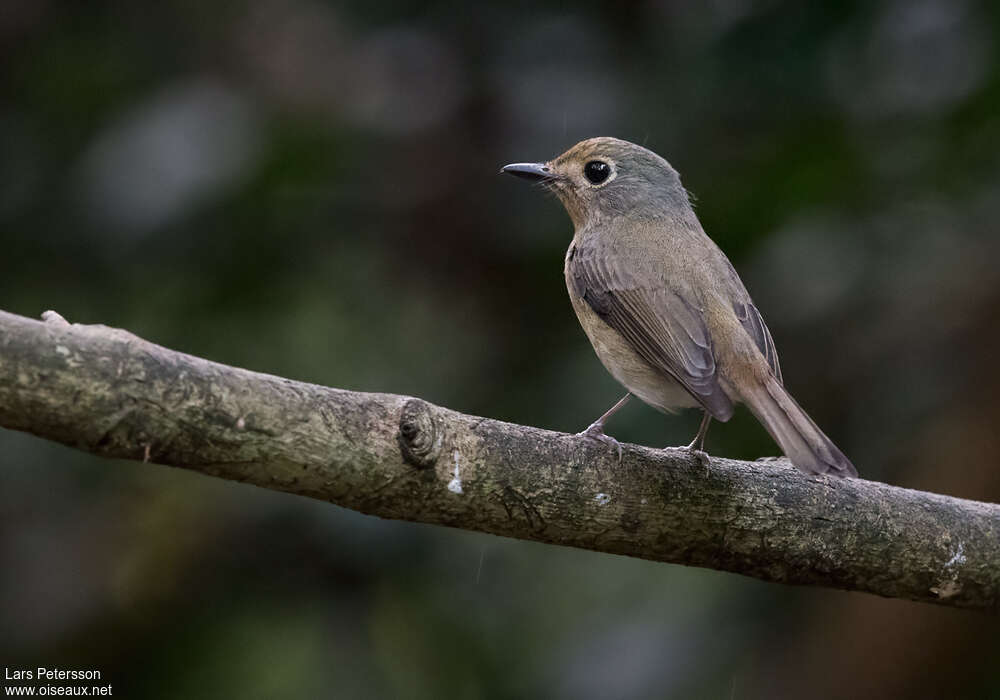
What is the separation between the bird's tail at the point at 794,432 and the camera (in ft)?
9.92

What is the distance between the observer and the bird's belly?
3.68m

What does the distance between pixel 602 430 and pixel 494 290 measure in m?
0.87

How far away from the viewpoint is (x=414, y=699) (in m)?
4.17

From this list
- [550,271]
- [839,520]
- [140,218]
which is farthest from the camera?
[550,271]

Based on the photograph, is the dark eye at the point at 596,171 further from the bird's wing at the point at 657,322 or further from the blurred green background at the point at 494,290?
the bird's wing at the point at 657,322

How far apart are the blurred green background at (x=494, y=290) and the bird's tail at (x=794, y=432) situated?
71 centimetres

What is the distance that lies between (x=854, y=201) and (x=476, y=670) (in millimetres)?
2108

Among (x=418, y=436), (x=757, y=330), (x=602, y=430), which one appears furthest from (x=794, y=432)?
(x=418, y=436)

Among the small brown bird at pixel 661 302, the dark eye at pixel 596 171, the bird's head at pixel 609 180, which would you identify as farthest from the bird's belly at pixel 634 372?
the dark eye at pixel 596 171

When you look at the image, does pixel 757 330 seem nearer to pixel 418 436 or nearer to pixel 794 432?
pixel 794 432

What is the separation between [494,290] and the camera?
15.0ft

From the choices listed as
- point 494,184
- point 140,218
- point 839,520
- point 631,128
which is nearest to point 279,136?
point 140,218

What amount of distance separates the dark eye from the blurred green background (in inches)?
6.7

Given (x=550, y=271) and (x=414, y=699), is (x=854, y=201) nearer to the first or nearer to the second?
(x=550, y=271)
